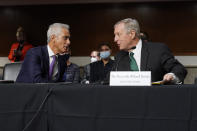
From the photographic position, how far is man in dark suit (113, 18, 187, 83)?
9.32ft

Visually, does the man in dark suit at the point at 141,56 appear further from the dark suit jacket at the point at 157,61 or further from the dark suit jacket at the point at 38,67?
the dark suit jacket at the point at 38,67

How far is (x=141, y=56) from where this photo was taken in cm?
288

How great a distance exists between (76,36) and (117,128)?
6.06 m

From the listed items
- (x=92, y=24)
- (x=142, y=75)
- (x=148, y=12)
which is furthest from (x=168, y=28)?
(x=142, y=75)

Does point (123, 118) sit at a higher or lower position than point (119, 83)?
lower

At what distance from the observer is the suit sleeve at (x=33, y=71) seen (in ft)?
8.57

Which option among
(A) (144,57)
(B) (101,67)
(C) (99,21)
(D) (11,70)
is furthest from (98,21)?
(A) (144,57)

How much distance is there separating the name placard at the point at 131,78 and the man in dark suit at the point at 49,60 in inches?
33.1

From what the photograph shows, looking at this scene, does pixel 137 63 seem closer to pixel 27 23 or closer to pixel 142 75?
pixel 142 75

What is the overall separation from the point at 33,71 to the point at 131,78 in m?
1.04

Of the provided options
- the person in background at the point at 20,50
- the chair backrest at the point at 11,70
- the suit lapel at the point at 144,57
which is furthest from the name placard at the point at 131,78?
the person in background at the point at 20,50

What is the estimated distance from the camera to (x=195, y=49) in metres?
7.28

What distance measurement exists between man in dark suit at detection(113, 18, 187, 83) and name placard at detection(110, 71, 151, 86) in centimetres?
86

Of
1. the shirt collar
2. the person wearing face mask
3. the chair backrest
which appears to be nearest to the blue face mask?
the person wearing face mask
